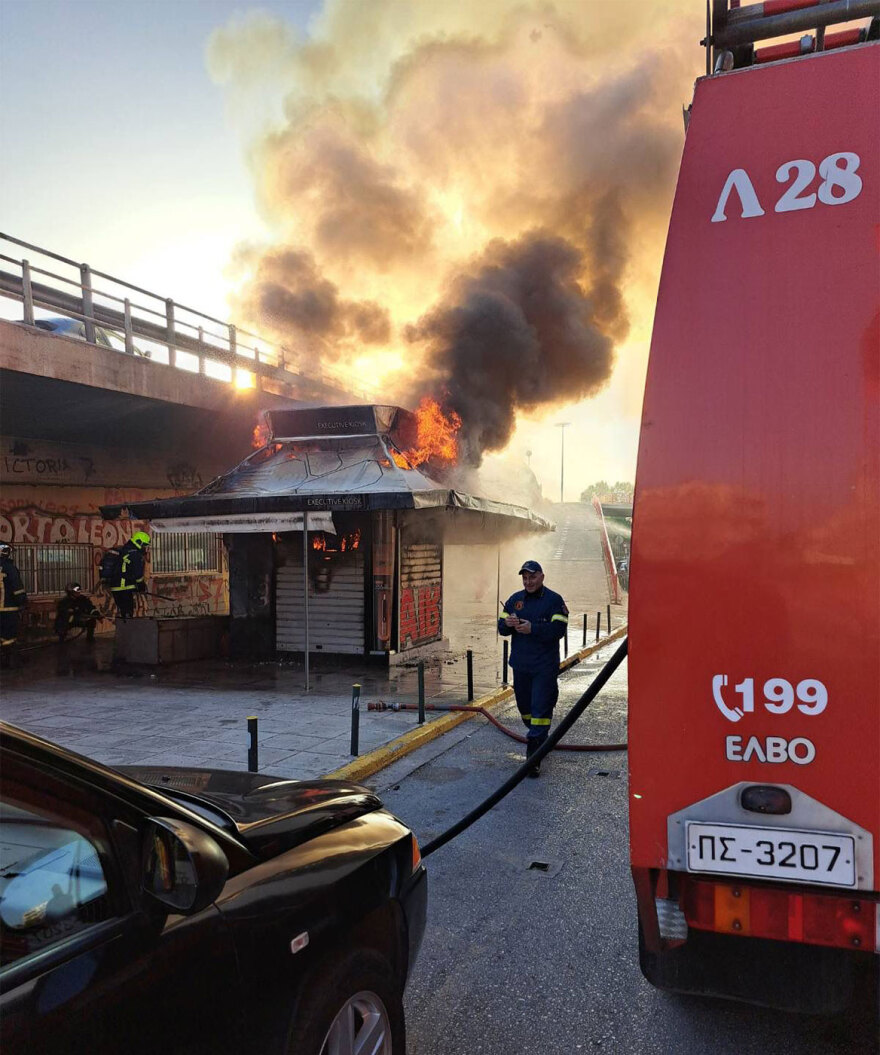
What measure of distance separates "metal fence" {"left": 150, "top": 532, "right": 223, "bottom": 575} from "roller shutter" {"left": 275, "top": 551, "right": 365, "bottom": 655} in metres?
4.82

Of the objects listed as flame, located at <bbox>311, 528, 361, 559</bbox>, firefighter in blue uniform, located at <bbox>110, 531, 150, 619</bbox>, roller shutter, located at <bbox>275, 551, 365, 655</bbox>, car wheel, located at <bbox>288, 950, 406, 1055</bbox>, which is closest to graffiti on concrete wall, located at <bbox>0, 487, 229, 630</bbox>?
firefighter in blue uniform, located at <bbox>110, 531, 150, 619</bbox>

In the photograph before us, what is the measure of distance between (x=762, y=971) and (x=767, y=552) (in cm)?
152

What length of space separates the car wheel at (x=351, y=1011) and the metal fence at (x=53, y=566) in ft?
45.1

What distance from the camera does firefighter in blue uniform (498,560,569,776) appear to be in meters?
6.66

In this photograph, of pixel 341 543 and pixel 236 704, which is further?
pixel 341 543

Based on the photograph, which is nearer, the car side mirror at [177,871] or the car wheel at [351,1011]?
the car side mirror at [177,871]

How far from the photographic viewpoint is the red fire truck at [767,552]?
2352mm

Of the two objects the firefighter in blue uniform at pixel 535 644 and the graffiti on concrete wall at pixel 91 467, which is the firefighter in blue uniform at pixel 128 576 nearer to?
the graffiti on concrete wall at pixel 91 467

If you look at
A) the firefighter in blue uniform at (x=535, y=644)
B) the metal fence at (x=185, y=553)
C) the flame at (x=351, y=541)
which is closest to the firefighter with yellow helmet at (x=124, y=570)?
the flame at (x=351, y=541)

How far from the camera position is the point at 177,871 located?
181 cm

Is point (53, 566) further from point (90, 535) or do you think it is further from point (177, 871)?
point (177, 871)

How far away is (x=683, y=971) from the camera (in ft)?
9.30

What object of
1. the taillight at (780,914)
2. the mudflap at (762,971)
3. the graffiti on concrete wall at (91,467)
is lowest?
the mudflap at (762,971)

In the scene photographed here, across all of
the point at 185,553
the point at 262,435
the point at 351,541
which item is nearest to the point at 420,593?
the point at 351,541
